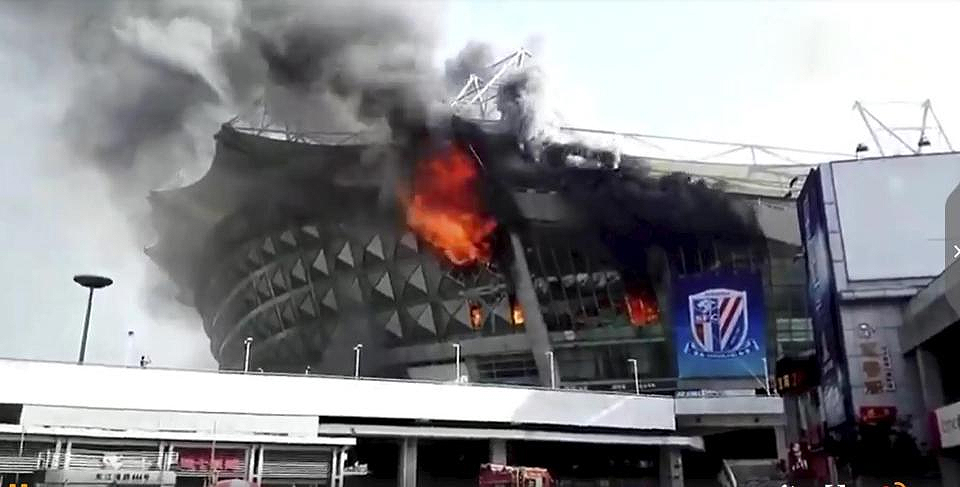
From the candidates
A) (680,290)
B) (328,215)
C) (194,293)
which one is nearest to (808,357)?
(680,290)

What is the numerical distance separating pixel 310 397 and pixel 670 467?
20.4 meters

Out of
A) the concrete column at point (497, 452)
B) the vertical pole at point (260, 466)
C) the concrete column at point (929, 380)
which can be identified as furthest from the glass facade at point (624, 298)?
the vertical pole at point (260, 466)

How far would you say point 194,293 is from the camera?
272 ft

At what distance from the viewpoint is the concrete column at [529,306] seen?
58594mm

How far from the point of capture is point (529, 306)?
58688 mm

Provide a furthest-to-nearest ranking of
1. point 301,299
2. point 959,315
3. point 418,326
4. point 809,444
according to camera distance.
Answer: point 301,299 < point 418,326 < point 809,444 < point 959,315

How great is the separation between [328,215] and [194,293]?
2751cm

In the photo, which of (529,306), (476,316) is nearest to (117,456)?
(529,306)

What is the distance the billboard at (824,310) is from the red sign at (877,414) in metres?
0.63

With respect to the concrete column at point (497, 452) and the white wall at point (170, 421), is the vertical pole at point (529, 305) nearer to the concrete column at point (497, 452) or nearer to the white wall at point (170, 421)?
the concrete column at point (497, 452)

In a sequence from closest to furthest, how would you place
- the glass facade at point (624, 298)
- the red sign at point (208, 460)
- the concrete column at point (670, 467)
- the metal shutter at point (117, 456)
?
the metal shutter at point (117, 456)
the red sign at point (208, 460)
the concrete column at point (670, 467)
the glass facade at point (624, 298)

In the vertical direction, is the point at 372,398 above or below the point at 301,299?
below

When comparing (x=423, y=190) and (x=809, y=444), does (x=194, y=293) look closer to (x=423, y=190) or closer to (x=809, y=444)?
(x=423, y=190)

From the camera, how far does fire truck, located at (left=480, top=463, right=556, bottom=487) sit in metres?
29.2
